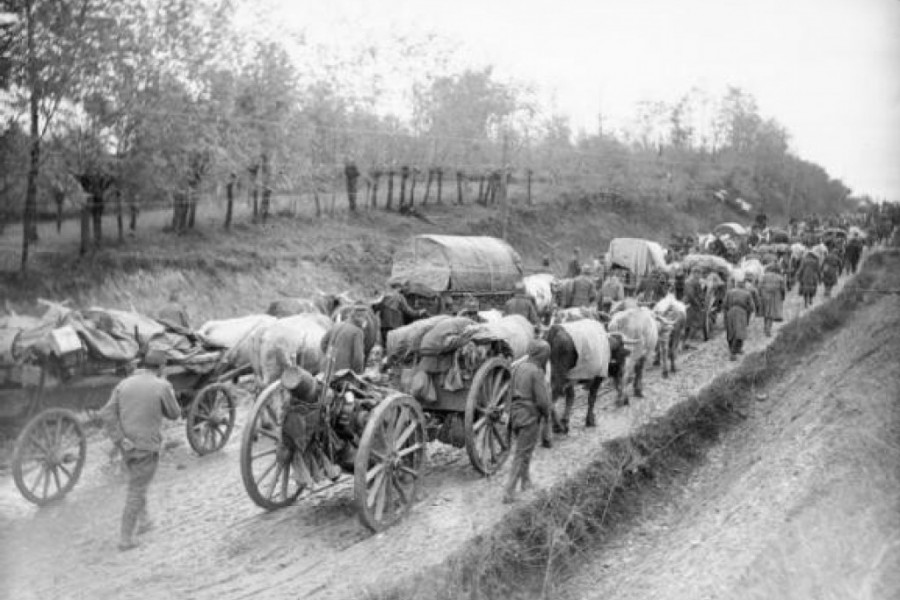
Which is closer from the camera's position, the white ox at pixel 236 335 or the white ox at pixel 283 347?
the white ox at pixel 283 347

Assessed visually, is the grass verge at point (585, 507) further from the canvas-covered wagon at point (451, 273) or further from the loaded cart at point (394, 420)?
the canvas-covered wagon at point (451, 273)

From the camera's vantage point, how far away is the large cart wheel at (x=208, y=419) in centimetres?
955

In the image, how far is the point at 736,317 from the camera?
1544 cm

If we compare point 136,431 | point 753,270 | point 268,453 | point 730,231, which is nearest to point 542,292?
point 753,270

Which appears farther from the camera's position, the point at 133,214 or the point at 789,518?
the point at 133,214

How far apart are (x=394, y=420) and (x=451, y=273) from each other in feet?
31.8

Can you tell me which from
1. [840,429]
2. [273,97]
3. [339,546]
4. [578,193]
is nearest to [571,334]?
[840,429]

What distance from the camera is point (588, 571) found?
288 inches

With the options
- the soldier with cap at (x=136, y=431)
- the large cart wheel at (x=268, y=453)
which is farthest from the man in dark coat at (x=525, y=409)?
the soldier with cap at (x=136, y=431)

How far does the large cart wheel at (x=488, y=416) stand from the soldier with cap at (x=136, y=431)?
2919 millimetres

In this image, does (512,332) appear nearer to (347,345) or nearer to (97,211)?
(347,345)

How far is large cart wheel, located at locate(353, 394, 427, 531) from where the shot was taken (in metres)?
6.74

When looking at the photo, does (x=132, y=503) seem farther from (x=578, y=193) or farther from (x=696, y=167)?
(x=696, y=167)

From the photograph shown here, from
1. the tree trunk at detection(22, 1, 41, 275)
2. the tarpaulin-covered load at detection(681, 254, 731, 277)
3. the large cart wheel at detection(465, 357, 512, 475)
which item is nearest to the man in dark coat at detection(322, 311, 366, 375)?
the large cart wheel at detection(465, 357, 512, 475)
